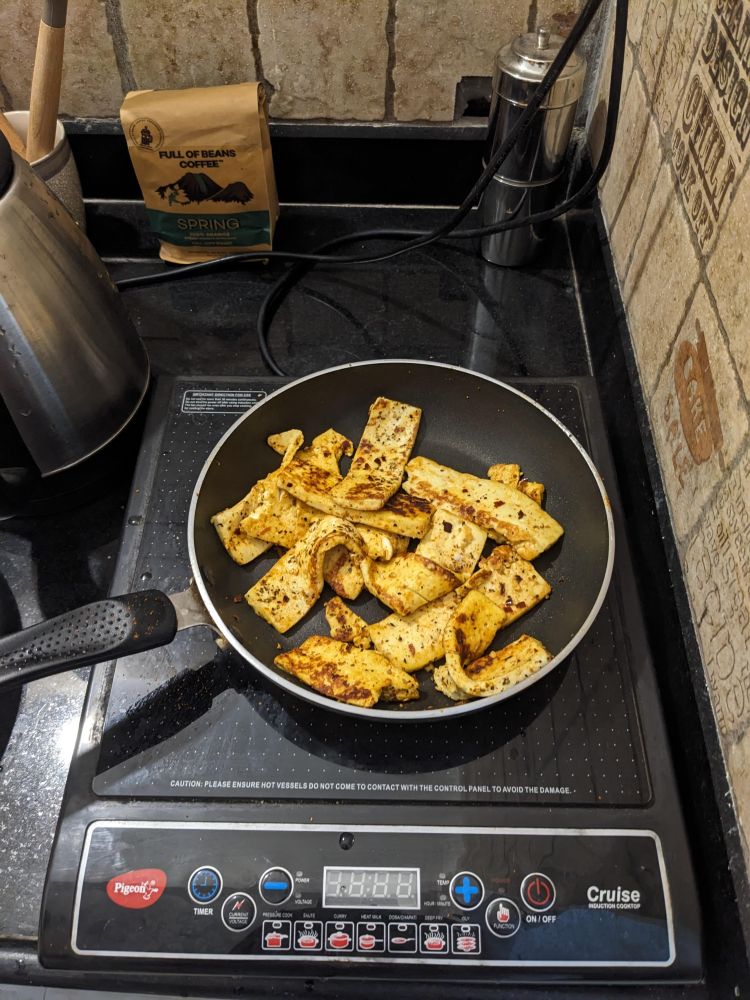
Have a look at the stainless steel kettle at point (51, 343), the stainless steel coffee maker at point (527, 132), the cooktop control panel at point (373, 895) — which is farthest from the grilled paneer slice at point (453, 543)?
the stainless steel coffee maker at point (527, 132)

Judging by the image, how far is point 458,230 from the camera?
113 cm

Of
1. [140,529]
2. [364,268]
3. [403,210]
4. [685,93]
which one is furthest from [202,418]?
[685,93]

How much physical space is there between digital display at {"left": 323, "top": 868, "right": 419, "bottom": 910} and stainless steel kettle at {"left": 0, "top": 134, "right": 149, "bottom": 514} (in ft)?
1.64

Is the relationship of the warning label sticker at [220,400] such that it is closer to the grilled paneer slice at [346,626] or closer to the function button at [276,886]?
the grilled paneer slice at [346,626]

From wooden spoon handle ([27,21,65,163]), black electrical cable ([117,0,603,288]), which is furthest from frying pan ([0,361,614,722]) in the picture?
wooden spoon handle ([27,21,65,163])

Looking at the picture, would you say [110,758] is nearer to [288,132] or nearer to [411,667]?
[411,667]

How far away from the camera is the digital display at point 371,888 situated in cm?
57

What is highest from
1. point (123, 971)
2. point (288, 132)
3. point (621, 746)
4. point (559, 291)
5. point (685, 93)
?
point (685, 93)

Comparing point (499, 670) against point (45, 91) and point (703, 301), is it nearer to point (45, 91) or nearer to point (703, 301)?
point (703, 301)

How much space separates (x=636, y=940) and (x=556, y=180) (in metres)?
0.89

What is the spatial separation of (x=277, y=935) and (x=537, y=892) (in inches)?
8.2

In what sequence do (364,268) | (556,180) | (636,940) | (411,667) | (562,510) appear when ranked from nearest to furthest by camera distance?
(636,940), (411,667), (562,510), (556,180), (364,268)

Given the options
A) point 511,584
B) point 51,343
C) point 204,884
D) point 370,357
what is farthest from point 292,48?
point 204,884

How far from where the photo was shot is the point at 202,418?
0.88 meters
